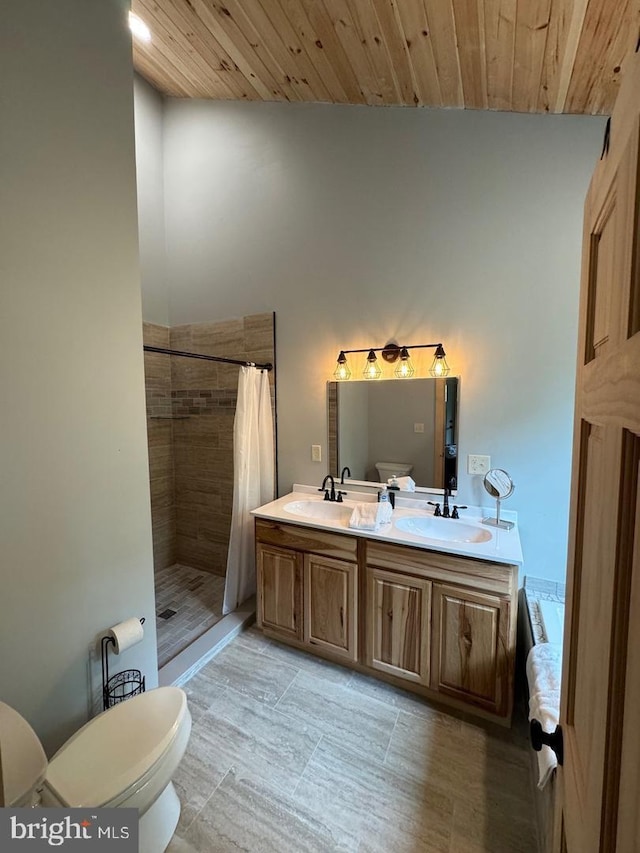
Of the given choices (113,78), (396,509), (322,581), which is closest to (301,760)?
(322,581)

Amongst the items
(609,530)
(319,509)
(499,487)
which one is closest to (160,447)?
(319,509)

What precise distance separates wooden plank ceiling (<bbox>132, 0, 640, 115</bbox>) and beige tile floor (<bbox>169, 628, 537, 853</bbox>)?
2.93 metres

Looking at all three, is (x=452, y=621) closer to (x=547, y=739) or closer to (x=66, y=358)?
(x=547, y=739)

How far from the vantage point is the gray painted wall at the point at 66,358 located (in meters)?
1.15

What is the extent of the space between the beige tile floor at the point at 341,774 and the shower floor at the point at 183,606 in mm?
413

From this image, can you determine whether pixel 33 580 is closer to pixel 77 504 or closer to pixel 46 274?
pixel 77 504

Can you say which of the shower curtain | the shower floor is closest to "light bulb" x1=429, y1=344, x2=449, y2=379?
the shower curtain

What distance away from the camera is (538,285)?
1900mm

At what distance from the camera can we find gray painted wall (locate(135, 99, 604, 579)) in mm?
1885

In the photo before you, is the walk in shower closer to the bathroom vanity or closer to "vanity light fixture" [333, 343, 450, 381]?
"vanity light fixture" [333, 343, 450, 381]

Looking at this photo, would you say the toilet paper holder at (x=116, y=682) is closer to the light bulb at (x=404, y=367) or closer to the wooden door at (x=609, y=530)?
the wooden door at (x=609, y=530)

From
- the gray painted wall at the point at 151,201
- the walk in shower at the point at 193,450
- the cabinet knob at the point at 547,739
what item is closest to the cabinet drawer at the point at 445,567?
the cabinet knob at the point at 547,739

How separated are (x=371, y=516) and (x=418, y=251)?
1.63 m

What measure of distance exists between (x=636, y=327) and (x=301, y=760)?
2001 mm
